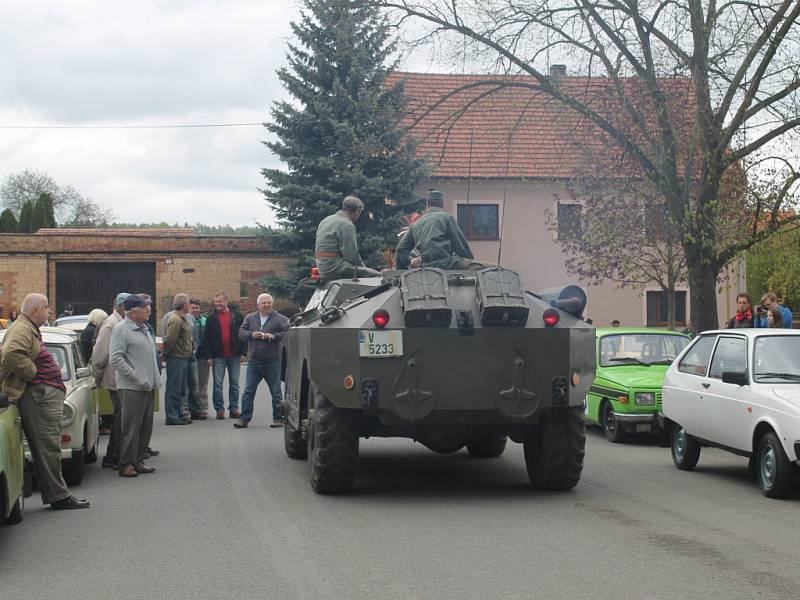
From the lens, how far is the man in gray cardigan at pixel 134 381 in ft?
39.5

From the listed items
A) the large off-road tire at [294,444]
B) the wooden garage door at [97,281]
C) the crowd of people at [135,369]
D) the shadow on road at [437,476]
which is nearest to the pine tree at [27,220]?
the wooden garage door at [97,281]

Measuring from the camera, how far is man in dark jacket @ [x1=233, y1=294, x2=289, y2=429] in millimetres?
17250

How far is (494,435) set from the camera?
419 inches

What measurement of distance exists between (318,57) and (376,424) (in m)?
25.7

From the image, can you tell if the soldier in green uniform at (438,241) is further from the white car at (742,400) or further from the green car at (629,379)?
the green car at (629,379)

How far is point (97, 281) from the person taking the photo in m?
40.1

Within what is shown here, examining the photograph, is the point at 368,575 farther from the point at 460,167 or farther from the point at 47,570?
the point at 460,167

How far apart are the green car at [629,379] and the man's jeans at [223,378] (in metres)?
5.63

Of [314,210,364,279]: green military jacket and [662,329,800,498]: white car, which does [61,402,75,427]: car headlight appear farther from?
[662,329,800,498]: white car

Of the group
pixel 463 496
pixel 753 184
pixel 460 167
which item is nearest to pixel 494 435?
pixel 463 496

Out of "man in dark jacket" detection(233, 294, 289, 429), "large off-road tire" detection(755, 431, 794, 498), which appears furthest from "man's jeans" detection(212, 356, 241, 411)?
"large off-road tire" detection(755, 431, 794, 498)

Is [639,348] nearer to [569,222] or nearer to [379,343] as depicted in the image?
[379,343]

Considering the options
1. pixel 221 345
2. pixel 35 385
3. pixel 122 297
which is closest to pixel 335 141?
pixel 221 345

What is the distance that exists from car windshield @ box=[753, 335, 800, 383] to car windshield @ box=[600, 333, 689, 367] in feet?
16.8
